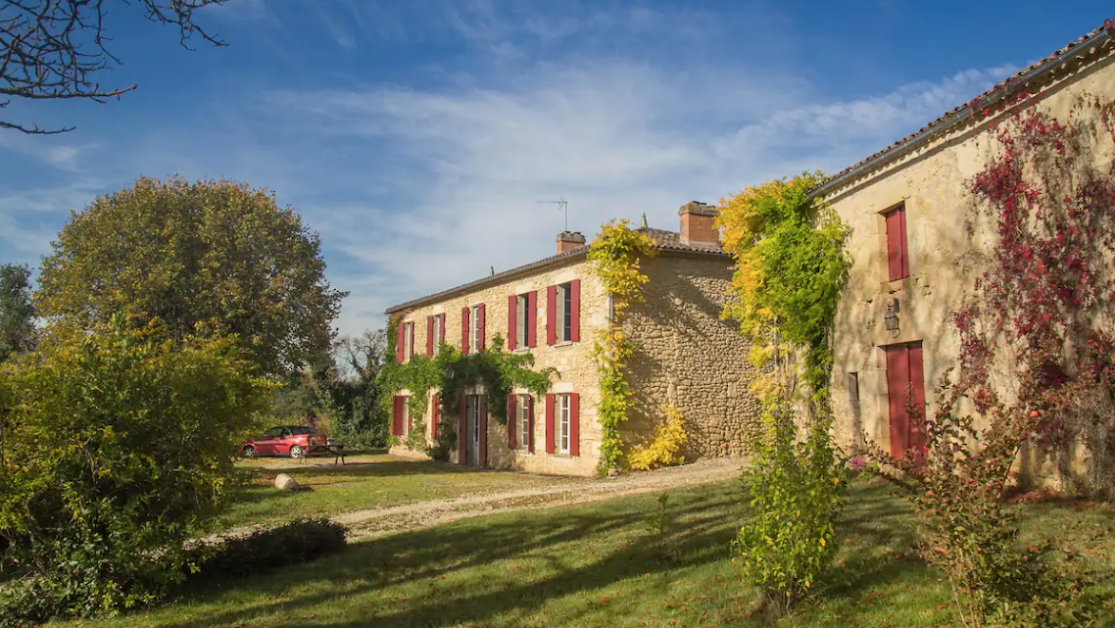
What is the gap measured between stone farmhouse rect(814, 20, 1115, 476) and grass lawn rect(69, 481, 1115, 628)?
89.1 inches

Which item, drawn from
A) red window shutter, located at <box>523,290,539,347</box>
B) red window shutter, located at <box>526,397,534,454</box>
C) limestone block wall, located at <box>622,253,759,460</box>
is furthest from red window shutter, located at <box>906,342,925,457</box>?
red window shutter, located at <box>523,290,539,347</box>

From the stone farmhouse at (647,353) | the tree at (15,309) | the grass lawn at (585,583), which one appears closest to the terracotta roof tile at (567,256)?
the stone farmhouse at (647,353)

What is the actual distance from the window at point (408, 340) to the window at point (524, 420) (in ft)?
25.6

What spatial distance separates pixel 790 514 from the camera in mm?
5301

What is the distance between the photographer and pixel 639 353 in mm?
17844

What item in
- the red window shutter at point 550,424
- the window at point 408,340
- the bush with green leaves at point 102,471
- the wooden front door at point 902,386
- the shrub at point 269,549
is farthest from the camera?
→ the window at point 408,340

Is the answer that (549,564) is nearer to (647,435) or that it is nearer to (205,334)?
(647,435)

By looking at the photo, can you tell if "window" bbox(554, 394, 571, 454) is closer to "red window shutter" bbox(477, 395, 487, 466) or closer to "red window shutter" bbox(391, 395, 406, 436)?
"red window shutter" bbox(477, 395, 487, 466)

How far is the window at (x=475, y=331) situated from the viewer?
75.6ft

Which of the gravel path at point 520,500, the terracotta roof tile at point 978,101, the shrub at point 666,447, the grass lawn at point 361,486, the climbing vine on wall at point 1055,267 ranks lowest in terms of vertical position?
the grass lawn at point 361,486

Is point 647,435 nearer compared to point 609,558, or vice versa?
point 609,558

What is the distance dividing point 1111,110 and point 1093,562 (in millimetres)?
5308

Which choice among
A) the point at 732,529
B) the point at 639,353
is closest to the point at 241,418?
the point at 732,529

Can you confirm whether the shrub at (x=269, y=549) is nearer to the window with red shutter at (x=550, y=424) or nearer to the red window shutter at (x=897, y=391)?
the red window shutter at (x=897, y=391)
